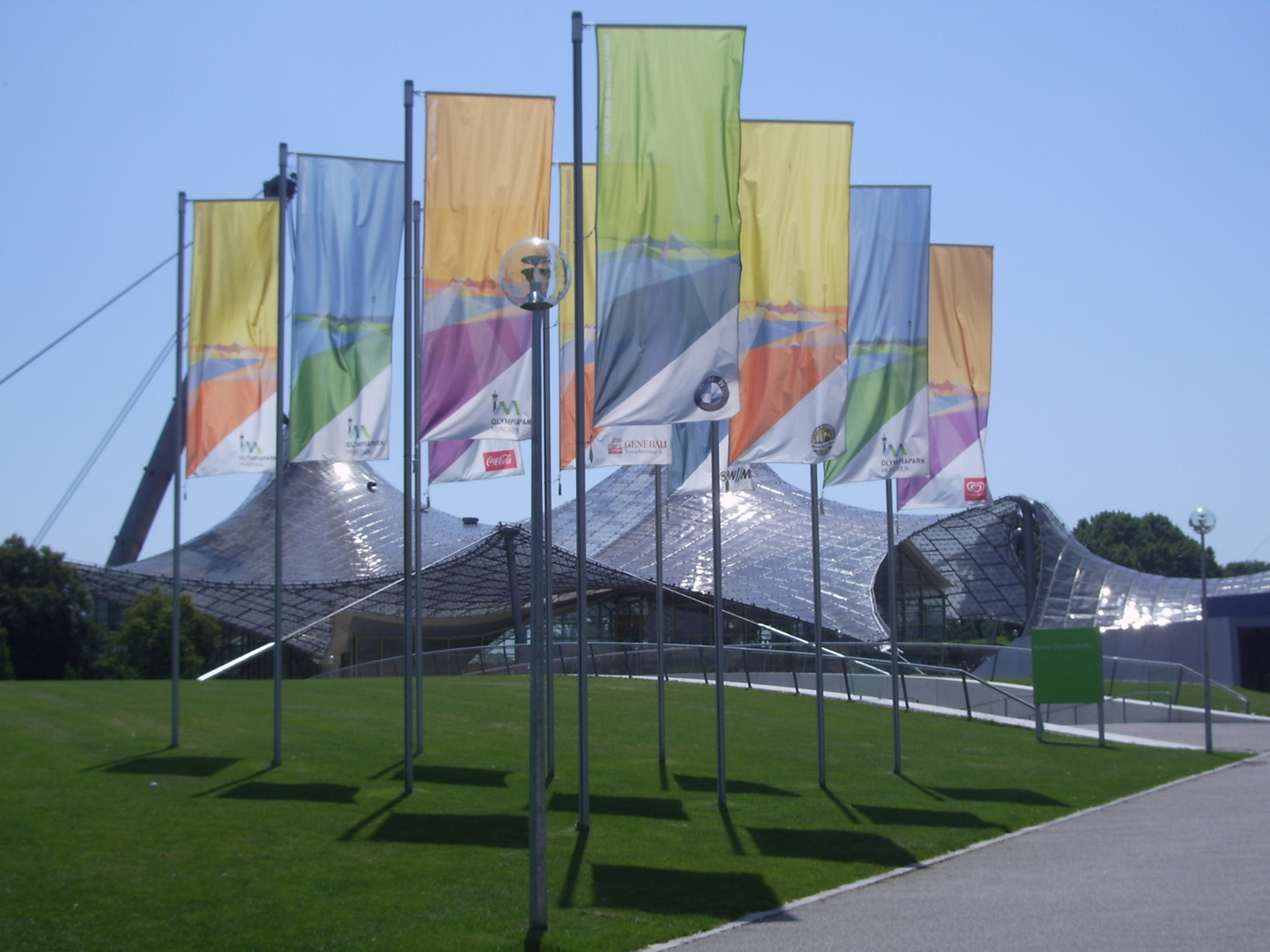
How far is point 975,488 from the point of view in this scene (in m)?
20.1

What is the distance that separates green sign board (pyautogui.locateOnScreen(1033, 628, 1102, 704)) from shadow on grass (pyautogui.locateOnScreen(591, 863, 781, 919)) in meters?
14.3

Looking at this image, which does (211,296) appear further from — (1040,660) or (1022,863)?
(1040,660)

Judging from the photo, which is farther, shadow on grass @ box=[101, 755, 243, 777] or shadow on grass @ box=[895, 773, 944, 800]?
shadow on grass @ box=[895, 773, 944, 800]

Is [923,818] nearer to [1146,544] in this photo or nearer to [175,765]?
[175,765]

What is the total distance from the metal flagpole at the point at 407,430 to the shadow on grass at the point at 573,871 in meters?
2.74

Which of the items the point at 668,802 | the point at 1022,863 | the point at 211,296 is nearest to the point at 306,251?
the point at 211,296

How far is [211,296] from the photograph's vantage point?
17078 mm

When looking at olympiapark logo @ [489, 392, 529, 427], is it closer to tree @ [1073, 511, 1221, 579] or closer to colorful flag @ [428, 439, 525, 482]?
colorful flag @ [428, 439, 525, 482]

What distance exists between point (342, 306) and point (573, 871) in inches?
332

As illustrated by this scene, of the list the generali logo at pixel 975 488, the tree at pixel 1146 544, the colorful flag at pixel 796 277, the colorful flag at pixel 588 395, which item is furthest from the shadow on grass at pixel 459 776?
the tree at pixel 1146 544

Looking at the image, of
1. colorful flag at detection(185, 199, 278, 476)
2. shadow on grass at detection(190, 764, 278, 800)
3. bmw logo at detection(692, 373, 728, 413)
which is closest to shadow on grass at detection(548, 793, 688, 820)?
shadow on grass at detection(190, 764, 278, 800)

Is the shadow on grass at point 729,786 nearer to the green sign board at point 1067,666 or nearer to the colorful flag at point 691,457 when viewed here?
the colorful flag at point 691,457

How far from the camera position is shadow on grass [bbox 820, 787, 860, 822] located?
14210mm

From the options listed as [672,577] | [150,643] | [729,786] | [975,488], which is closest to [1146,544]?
[672,577]
